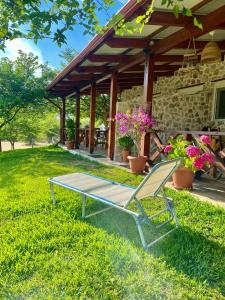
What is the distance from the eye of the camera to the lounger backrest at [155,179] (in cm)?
235

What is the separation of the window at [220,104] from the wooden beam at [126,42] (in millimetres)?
2636

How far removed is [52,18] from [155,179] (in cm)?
167

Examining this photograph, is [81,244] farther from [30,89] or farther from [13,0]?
[30,89]

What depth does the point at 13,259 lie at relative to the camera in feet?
7.28

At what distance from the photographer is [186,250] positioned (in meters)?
2.34

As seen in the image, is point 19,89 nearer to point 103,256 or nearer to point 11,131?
point 11,131

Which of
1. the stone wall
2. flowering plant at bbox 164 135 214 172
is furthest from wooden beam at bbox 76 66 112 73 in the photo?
flowering plant at bbox 164 135 214 172

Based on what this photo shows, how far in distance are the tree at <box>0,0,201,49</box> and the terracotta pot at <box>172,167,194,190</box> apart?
2.70 metres

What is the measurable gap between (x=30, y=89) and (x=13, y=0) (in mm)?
11384

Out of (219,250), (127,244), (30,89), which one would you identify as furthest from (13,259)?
(30,89)

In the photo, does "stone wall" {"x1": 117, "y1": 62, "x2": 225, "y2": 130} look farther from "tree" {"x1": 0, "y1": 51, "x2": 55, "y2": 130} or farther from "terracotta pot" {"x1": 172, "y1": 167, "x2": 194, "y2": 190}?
"tree" {"x1": 0, "y1": 51, "x2": 55, "y2": 130}

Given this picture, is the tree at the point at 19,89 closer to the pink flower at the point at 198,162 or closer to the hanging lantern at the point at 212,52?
the hanging lantern at the point at 212,52

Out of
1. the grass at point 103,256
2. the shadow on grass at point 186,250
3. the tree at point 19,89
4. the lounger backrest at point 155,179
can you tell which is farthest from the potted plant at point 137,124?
the tree at point 19,89

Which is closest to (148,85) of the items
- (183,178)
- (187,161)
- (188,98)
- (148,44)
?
(148,44)
